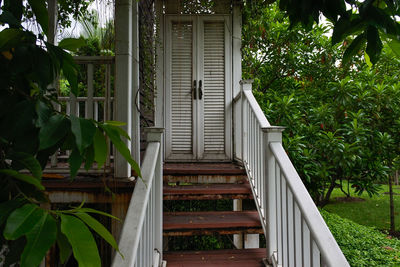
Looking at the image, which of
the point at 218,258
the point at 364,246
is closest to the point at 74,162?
the point at 218,258

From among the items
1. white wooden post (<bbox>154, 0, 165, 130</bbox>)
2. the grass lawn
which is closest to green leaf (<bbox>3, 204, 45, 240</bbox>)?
white wooden post (<bbox>154, 0, 165, 130</bbox>)

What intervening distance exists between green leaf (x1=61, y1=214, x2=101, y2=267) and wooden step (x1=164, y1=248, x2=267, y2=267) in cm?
170

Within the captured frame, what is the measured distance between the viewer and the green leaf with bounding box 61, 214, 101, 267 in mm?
505

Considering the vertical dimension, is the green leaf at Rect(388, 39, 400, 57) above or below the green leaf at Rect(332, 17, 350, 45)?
below

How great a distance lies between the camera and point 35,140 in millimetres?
674

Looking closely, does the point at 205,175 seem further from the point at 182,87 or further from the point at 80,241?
the point at 80,241

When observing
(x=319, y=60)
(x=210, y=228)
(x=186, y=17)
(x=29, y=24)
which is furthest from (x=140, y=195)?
(x=319, y=60)

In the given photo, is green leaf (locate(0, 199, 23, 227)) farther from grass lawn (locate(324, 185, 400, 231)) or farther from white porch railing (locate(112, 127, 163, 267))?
grass lawn (locate(324, 185, 400, 231))

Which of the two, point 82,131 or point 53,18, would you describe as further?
point 53,18

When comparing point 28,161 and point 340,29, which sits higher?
point 340,29

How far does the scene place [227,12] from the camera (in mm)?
3943

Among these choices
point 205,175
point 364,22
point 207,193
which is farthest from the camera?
point 205,175

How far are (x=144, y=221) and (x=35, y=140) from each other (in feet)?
2.91

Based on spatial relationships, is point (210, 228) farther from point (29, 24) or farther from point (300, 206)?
point (29, 24)
